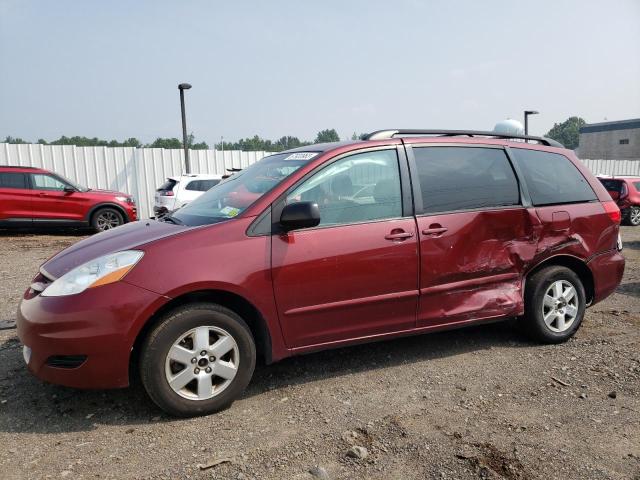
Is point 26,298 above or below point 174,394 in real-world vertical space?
above

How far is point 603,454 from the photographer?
2.57m

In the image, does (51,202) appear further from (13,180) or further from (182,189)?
(182,189)

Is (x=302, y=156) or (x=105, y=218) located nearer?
(x=302, y=156)

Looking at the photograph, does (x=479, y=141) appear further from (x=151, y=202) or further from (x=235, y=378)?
(x=151, y=202)

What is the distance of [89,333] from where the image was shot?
2740 millimetres

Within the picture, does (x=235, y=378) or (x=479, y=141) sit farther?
(x=479, y=141)

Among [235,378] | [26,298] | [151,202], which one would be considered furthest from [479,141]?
[151,202]

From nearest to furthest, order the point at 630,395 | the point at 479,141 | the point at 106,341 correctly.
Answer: the point at 106,341, the point at 630,395, the point at 479,141

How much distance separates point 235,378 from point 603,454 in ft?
6.91

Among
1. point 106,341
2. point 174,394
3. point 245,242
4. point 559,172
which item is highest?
point 559,172

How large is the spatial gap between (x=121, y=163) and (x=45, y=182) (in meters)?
4.33

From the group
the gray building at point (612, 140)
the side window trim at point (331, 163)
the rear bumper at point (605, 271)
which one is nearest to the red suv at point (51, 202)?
the side window trim at point (331, 163)

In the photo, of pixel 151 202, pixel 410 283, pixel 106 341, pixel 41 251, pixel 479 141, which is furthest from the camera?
pixel 151 202

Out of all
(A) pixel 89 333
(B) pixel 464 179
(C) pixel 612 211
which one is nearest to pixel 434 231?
(B) pixel 464 179
